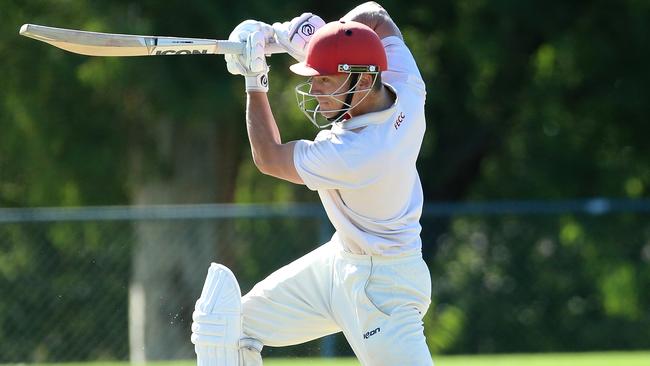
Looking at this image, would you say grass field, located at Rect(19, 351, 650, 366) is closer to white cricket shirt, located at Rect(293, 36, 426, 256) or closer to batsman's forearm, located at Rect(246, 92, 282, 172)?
white cricket shirt, located at Rect(293, 36, 426, 256)

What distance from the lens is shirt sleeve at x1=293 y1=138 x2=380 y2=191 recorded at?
4770 mm

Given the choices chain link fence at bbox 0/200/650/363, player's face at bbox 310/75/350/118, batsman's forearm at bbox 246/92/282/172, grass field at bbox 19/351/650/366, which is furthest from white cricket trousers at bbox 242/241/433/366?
chain link fence at bbox 0/200/650/363

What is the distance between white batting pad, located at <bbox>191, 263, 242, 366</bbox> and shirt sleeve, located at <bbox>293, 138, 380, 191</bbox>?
1.97 feet

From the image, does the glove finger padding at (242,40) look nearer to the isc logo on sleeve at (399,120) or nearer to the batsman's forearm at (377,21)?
the batsman's forearm at (377,21)

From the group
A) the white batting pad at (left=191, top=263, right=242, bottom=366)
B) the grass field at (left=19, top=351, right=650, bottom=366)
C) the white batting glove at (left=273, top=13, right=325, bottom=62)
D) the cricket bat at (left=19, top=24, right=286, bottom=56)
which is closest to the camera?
the white batting pad at (left=191, top=263, right=242, bottom=366)

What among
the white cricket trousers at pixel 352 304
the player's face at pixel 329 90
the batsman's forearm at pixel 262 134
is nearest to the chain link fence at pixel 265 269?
the white cricket trousers at pixel 352 304

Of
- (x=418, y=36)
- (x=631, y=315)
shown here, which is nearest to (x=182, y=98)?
(x=418, y=36)

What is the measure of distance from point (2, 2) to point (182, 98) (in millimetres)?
2382

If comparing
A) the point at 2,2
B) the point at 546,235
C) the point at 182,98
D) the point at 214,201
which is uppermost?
the point at 2,2

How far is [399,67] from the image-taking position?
520 centimetres

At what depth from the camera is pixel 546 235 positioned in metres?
11.0

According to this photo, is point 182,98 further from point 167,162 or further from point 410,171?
point 410,171

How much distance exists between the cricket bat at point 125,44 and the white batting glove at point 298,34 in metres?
0.05

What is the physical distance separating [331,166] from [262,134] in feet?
1.20
